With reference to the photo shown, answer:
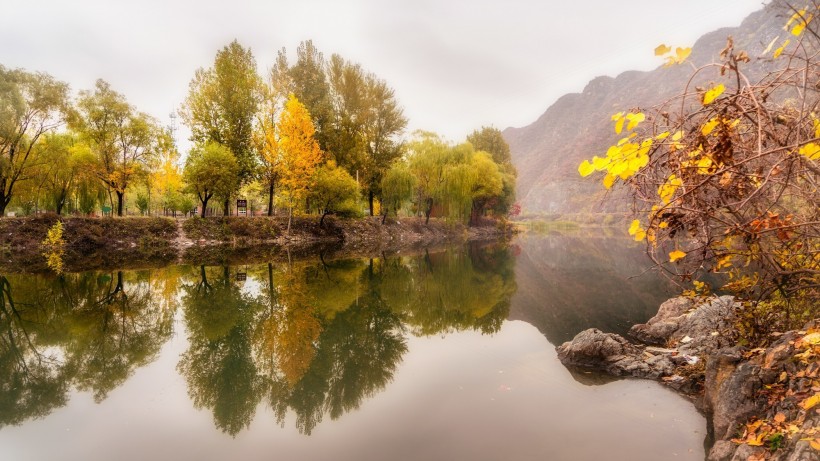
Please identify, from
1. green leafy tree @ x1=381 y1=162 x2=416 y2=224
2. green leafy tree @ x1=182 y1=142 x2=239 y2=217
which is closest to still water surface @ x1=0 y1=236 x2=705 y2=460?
green leafy tree @ x1=182 y1=142 x2=239 y2=217

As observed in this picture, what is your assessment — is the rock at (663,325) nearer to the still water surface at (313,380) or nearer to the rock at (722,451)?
the still water surface at (313,380)

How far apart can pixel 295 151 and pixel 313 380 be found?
24.8m

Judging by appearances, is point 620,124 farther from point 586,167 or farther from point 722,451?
point 722,451

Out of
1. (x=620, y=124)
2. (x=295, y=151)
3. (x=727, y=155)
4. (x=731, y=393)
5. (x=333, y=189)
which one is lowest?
(x=731, y=393)

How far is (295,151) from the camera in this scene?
95.9 ft

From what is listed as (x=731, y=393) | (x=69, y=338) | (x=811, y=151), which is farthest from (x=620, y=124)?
(x=69, y=338)

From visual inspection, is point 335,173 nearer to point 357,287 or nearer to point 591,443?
point 357,287

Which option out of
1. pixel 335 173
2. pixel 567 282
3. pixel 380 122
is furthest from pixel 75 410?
pixel 380 122

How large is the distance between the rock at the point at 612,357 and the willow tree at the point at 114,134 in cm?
3109

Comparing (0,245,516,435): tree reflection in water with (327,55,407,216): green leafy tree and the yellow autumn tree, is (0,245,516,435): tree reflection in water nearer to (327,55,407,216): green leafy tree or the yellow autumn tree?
the yellow autumn tree

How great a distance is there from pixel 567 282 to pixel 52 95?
104 ft

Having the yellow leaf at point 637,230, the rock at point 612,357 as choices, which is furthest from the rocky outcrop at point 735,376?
the yellow leaf at point 637,230

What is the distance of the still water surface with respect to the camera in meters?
5.00

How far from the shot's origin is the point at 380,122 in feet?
128
